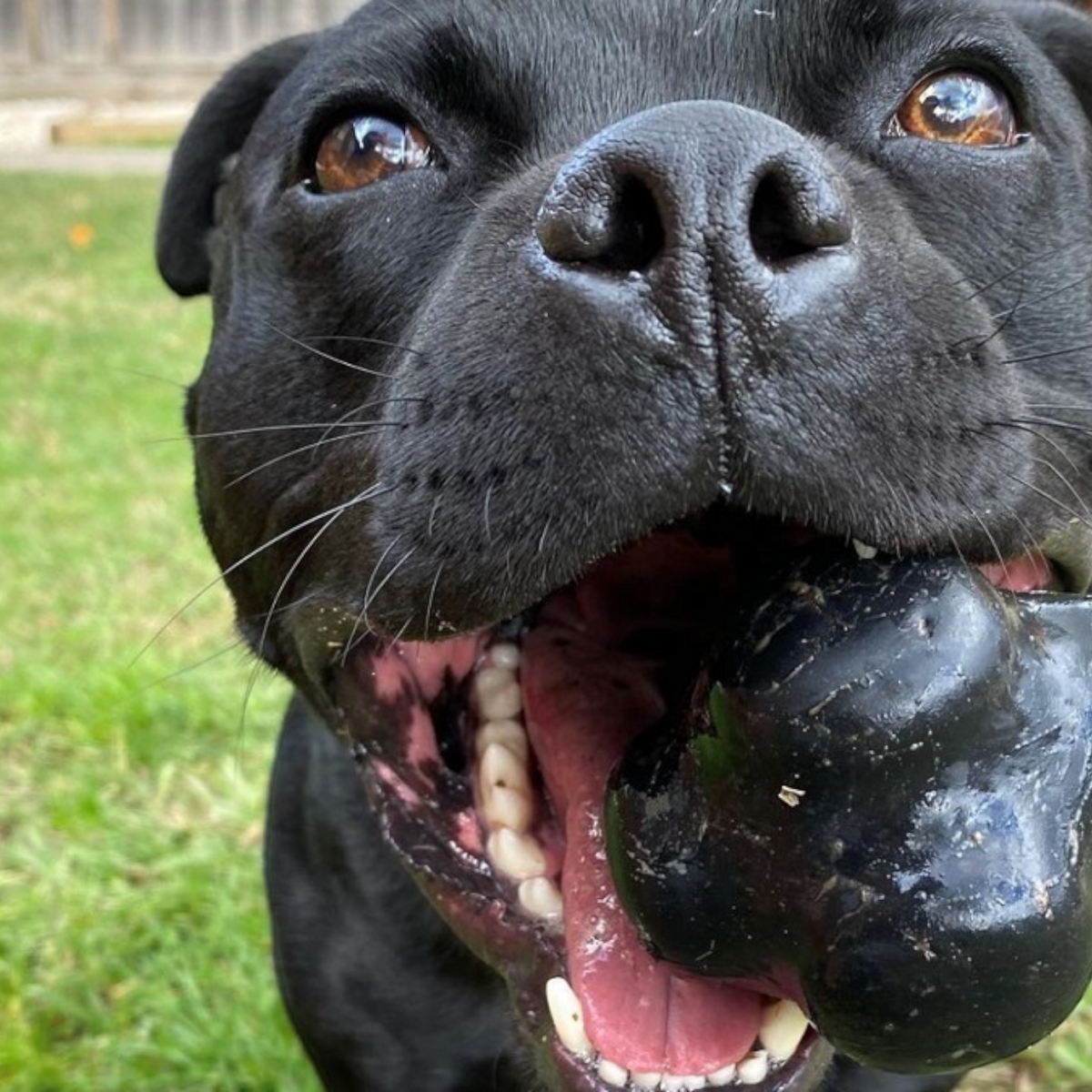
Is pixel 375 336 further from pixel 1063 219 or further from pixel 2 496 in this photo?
pixel 2 496

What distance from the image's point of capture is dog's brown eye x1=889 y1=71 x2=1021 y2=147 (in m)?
2.06

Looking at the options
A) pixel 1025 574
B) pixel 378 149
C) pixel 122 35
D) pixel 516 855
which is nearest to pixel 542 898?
pixel 516 855

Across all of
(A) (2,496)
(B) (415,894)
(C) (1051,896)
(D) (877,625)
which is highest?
(D) (877,625)

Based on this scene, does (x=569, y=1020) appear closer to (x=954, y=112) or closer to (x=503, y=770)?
(x=503, y=770)

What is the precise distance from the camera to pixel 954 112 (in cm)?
207

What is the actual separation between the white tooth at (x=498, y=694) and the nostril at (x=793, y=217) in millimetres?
839

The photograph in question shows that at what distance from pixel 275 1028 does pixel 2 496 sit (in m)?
4.10

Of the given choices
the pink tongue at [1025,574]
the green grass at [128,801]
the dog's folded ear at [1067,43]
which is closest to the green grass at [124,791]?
the green grass at [128,801]

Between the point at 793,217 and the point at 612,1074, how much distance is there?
1032mm

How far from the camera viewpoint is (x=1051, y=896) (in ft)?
4.96

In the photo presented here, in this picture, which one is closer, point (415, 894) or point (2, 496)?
point (415, 894)

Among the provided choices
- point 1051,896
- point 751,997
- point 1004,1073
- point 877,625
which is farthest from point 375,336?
point 1004,1073

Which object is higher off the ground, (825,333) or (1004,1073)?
A: (825,333)

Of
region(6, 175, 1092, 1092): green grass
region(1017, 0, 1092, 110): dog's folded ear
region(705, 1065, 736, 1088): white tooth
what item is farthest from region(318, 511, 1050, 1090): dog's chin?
region(1017, 0, 1092, 110): dog's folded ear
